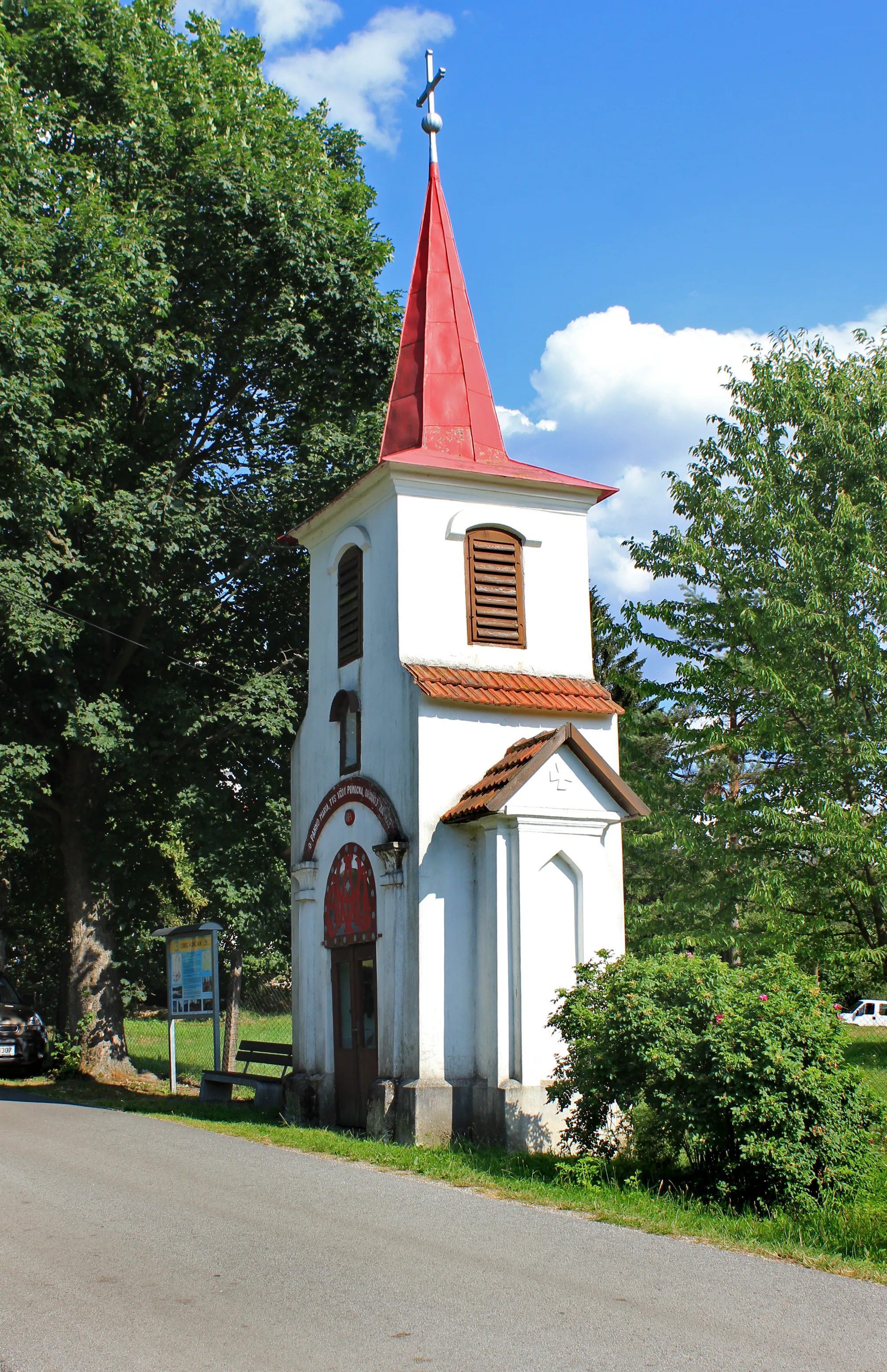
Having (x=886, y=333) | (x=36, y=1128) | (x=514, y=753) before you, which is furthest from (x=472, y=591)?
(x=886, y=333)

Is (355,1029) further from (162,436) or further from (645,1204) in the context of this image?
(162,436)

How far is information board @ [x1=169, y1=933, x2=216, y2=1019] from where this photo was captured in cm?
1784

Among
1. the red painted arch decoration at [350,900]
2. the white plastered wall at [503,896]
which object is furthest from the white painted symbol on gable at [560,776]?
the red painted arch decoration at [350,900]

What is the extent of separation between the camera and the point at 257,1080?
15969 millimetres

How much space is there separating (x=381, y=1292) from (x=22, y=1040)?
54.1 feet

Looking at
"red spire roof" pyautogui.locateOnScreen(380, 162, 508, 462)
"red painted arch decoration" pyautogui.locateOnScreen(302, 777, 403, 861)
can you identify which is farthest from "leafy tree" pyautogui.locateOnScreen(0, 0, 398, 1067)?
"red painted arch decoration" pyautogui.locateOnScreen(302, 777, 403, 861)

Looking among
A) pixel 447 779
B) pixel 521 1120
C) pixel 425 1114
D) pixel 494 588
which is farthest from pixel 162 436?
pixel 521 1120

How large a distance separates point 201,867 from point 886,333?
46.1ft

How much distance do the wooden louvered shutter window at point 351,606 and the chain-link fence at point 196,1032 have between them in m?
6.30

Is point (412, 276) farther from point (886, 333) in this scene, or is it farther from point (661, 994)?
point (661, 994)

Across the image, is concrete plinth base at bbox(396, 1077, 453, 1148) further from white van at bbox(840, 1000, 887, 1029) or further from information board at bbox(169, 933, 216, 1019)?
white van at bbox(840, 1000, 887, 1029)

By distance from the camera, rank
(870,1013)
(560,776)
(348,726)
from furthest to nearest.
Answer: (870,1013) → (348,726) → (560,776)

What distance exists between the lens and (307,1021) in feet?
49.1

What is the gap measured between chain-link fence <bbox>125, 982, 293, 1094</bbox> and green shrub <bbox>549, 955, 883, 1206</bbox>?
9647 mm
